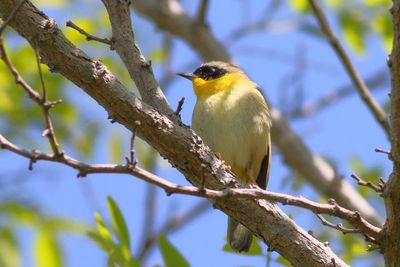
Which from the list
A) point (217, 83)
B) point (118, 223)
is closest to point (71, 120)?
point (217, 83)

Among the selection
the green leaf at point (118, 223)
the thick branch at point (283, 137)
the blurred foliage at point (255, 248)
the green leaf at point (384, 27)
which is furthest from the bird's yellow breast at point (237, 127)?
the green leaf at point (118, 223)

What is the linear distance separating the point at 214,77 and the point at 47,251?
2683 mm

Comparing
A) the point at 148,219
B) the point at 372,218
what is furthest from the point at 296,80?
the point at 148,219

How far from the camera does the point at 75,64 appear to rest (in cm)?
329

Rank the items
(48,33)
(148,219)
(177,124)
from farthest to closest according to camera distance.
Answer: (148,219) → (177,124) → (48,33)

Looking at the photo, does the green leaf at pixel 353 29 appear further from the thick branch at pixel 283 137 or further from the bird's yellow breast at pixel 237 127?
the bird's yellow breast at pixel 237 127

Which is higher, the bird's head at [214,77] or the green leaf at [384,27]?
the green leaf at [384,27]

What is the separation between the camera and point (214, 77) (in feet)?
21.9

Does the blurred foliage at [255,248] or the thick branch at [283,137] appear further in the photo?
the thick branch at [283,137]

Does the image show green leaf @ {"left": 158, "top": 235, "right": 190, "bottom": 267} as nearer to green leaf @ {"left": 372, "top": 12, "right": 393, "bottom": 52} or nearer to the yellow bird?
the yellow bird

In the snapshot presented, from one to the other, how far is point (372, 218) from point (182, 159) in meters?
2.69

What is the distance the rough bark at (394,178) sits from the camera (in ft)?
9.57

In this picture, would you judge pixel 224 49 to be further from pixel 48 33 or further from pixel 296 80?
pixel 48 33

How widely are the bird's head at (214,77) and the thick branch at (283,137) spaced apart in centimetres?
11
